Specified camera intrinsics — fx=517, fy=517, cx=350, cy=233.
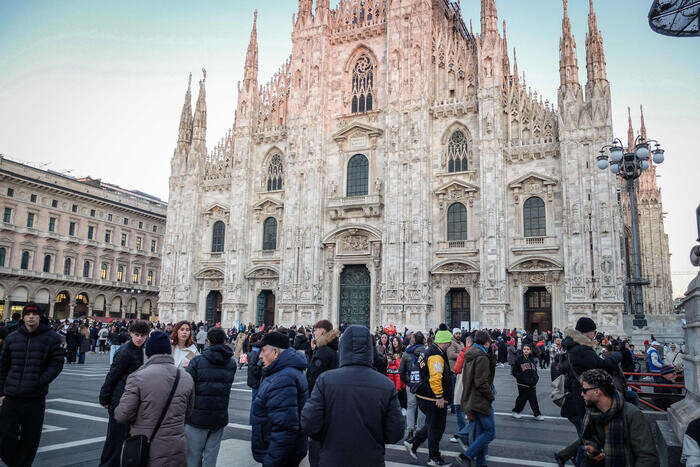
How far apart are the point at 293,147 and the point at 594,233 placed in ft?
61.3

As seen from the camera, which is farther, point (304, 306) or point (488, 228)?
point (304, 306)

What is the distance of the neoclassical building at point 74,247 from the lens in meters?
41.6

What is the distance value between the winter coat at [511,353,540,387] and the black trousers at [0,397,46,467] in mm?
7630

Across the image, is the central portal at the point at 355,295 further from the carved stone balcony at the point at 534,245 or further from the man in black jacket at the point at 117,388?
the man in black jacket at the point at 117,388

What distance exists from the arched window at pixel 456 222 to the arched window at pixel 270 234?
1171 centimetres

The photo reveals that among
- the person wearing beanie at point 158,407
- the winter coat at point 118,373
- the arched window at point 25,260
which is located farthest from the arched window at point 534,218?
the arched window at point 25,260

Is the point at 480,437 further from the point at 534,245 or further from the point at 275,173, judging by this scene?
the point at 275,173

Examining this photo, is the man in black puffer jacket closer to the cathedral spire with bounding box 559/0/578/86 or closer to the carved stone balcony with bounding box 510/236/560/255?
the carved stone balcony with bounding box 510/236/560/255

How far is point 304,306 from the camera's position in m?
31.3

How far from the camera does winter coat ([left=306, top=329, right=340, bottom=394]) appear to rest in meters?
6.23

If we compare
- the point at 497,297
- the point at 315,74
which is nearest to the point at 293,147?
the point at 315,74

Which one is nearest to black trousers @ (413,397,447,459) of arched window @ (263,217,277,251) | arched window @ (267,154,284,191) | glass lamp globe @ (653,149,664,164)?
glass lamp globe @ (653,149,664,164)

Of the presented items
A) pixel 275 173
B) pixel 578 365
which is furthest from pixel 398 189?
pixel 578 365

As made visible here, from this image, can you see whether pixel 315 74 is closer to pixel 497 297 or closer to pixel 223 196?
pixel 223 196
